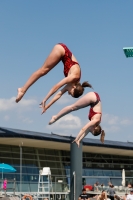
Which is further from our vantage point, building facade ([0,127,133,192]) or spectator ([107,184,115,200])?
building facade ([0,127,133,192])

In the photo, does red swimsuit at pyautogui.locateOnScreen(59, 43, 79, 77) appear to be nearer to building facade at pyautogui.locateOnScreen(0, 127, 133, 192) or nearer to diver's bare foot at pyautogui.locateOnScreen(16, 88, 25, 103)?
diver's bare foot at pyautogui.locateOnScreen(16, 88, 25, 103)

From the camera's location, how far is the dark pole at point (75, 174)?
27516mm

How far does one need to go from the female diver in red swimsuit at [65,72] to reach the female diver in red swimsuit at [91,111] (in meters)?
0.33

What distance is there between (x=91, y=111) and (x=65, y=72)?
3.58ft

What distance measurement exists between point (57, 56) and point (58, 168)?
129ft

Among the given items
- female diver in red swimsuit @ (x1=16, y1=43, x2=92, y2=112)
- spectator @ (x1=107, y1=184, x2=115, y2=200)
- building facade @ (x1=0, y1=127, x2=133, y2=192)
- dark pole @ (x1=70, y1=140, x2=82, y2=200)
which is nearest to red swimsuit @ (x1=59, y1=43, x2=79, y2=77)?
female diver in red swimsuit @ (x1=16, y1=43, x2=92, y2=112)

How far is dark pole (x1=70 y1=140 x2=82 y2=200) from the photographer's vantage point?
27.5 m

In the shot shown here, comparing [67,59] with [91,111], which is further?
[91,111]

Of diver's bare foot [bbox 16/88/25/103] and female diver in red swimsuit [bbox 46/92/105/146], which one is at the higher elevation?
diver's bare foot [bbox 16/88/25/103]

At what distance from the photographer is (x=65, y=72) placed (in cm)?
867

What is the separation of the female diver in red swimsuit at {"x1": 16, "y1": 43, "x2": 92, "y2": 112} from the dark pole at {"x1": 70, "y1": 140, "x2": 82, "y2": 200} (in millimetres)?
19135

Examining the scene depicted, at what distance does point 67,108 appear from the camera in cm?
929

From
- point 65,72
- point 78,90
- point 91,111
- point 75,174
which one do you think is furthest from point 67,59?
point 75,174

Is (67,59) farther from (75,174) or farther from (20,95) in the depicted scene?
(75,174)
